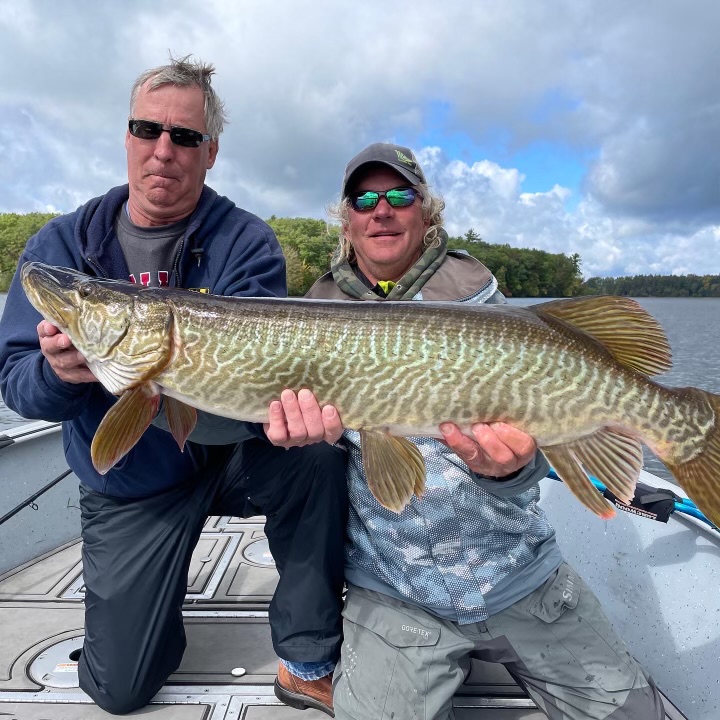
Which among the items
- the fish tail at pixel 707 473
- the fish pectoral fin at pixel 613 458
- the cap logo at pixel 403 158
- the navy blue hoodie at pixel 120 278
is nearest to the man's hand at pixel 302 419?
the navy blue hoodie at pixel 120 278

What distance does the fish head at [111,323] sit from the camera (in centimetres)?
192

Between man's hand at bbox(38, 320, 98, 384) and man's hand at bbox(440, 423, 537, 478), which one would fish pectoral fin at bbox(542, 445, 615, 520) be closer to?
A: man's hand at bbox(440, 423, 537, 478)

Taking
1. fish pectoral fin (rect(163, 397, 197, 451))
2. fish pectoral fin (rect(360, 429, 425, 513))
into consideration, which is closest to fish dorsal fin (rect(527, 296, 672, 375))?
fish pectoral fin (rect(360, 429, 425, 513))

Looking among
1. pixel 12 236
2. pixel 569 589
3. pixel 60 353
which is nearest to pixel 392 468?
pixel 569 589

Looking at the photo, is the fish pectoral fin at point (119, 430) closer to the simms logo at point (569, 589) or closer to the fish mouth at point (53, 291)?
the fish mouth at point (53, 291)

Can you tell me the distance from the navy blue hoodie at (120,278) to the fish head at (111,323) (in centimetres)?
27

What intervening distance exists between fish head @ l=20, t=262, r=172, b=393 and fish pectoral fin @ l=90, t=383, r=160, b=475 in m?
0.07

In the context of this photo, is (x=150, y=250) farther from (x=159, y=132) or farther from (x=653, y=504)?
(x=653, y=504)

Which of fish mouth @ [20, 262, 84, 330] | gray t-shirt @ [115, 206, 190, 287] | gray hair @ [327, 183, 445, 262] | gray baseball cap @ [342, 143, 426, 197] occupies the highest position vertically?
gray baseball cap @ [342, 143, 426, 197]

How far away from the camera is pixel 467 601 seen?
6.35 feet

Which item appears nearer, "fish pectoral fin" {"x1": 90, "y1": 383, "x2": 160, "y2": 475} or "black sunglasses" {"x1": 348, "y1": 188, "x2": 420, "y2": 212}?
"fish pectoral fin" {"x1": 90, "y1": 383, "x2": 160, "y2": 475}

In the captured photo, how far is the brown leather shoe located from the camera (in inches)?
85.0

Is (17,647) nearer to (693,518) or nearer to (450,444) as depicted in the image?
(450,444)

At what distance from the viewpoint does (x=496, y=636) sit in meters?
1.99
